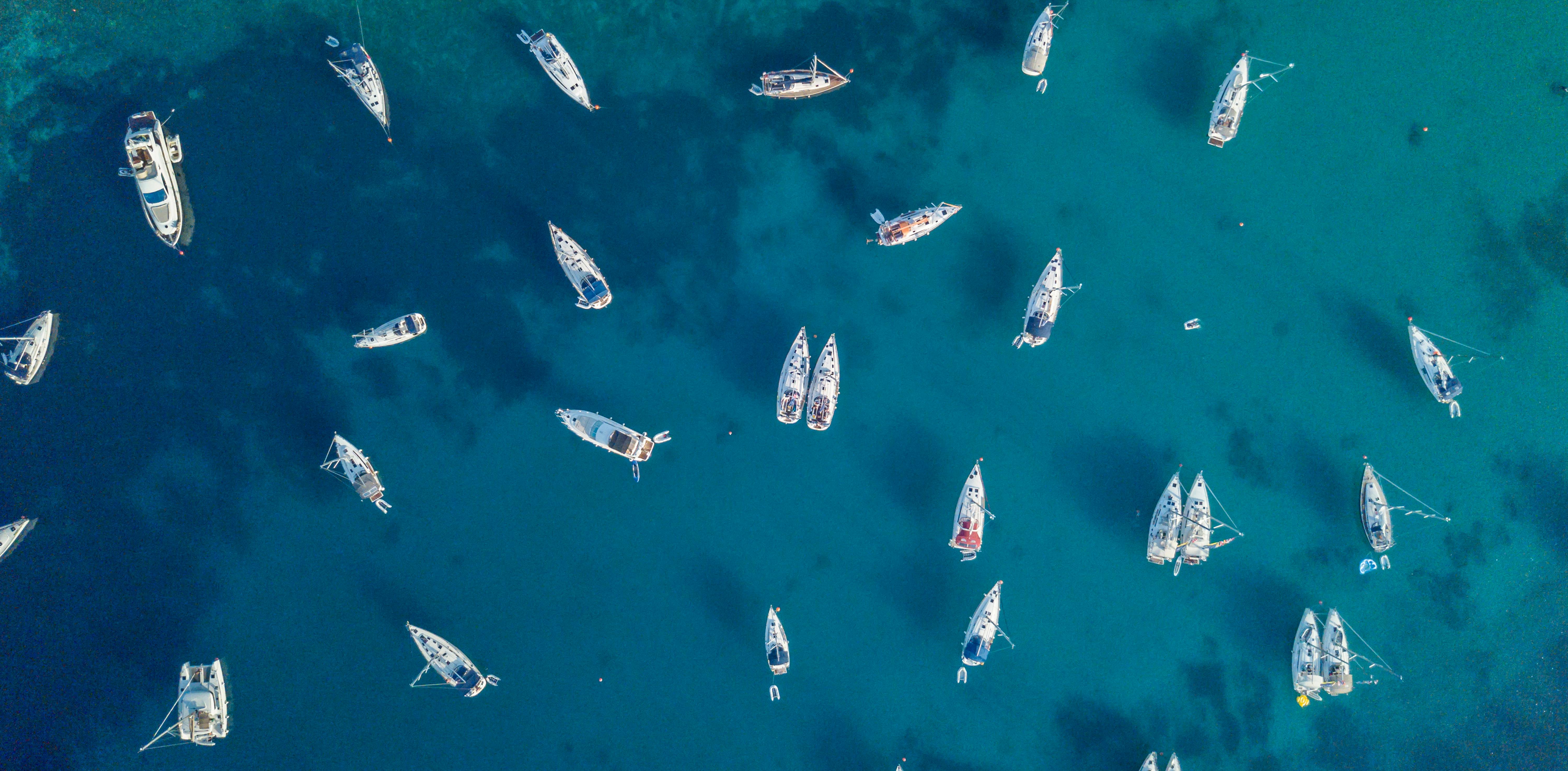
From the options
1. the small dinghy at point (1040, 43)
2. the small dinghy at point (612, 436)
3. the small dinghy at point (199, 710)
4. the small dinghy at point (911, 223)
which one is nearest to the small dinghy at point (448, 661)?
the small dinghy at point (199, 710)

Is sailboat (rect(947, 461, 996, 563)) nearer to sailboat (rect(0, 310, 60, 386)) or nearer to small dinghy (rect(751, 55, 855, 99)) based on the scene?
small dinghy (rect(751, 55, 855, 99))

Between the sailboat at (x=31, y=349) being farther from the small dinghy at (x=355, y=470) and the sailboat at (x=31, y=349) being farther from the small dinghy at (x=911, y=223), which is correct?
the small dinghy at (x=911, y=223)

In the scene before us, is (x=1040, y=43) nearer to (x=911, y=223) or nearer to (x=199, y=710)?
(x=911, y=223)

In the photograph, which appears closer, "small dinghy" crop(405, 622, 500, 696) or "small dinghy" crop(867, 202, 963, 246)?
"small dinghy" crop(867, 202, 963, 246)

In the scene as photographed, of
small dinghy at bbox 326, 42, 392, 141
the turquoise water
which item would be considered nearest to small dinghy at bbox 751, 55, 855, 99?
the turquoise water

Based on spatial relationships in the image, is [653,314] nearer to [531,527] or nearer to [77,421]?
[531,527]
